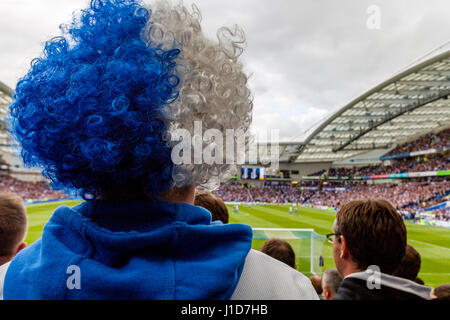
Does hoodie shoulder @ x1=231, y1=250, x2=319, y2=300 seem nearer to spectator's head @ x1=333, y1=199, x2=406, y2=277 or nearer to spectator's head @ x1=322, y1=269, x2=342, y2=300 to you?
spectator's head @ x1=333, y1=199, x2=406, y2=277

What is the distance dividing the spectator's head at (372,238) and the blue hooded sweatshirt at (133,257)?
3.97 ft

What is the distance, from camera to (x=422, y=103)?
125 ft

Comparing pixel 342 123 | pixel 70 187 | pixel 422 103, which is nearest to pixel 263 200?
pixel 342 123

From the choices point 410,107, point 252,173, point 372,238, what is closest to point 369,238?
point 372,238

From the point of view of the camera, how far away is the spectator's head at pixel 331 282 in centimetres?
271

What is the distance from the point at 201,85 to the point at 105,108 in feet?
1.19

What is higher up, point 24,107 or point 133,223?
point 24,107

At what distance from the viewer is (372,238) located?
1873 mm

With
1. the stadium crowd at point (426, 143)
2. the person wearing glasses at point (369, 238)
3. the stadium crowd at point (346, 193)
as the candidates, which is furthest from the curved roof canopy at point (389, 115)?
the person wearing glasses at point (369, 238)

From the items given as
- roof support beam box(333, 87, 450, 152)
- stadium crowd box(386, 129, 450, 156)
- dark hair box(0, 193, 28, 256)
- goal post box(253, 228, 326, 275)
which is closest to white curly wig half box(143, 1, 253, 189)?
dark hair box(0, 193, 28, 256)

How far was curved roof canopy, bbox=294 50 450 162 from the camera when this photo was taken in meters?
32.9

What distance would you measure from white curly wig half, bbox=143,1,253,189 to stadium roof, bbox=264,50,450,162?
33335 millimetres
